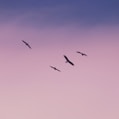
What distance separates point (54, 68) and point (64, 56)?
6.30m

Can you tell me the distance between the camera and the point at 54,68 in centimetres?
15838

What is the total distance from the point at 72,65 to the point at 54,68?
771cm

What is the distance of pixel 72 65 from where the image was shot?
151125 mm

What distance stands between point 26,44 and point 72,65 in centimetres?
844

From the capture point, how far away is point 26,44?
510ft

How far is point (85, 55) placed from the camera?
15575 cm

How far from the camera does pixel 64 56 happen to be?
152 m

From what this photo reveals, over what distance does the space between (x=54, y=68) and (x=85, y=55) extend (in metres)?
5.57

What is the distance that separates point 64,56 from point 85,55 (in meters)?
4.47

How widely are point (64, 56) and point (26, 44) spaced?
6.45 metres

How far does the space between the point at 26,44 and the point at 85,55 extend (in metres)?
8.73
